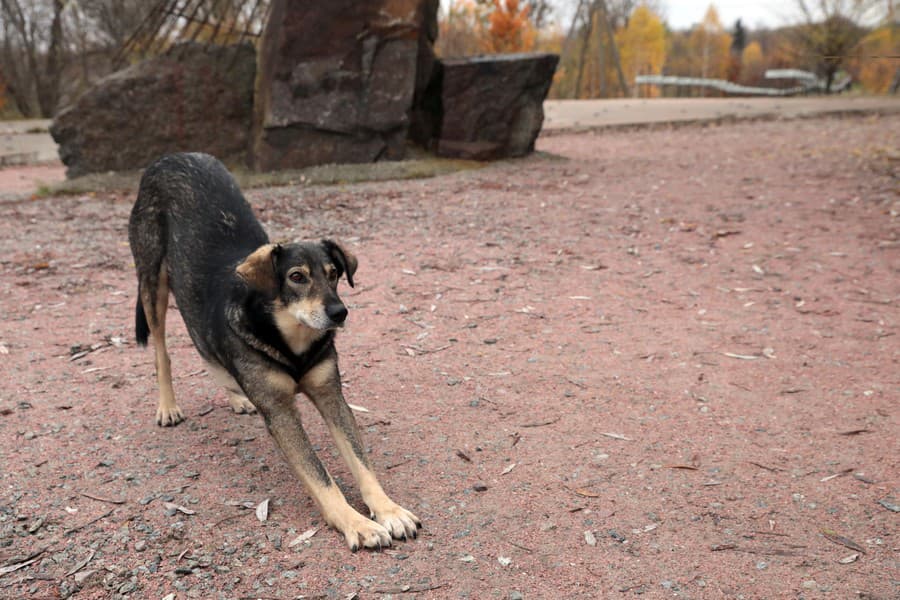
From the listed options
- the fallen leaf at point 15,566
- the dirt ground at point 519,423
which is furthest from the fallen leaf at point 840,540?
the fallen leaf at point 15,566

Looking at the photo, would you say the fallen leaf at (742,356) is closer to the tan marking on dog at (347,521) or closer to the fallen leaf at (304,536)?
the tan marking on dog at (347,521)

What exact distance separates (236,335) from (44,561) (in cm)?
116

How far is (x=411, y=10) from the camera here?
11.0 meters

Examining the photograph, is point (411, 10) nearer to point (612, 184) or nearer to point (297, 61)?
point (297, 61)

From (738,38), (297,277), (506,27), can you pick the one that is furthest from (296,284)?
(738,38)

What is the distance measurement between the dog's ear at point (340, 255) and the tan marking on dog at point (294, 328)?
1.09 ft

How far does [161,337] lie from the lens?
436cm

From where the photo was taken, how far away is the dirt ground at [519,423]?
9.97ft

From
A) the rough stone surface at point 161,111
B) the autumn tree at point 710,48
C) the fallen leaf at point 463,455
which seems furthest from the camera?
the autumn tree at point 710,48

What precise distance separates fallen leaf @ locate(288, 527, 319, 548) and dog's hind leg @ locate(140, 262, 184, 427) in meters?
1.39

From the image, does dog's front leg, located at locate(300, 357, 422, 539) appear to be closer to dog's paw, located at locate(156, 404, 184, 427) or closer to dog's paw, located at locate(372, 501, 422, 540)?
dog's paw, located at locate(372, 501, 422, 540)

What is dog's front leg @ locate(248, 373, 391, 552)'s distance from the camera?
3176 mm

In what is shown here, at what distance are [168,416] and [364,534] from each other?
1662 mm

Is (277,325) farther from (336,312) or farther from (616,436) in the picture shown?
(616,436)
